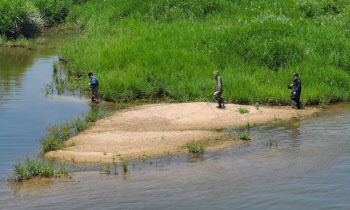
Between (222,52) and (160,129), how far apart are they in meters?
9.13

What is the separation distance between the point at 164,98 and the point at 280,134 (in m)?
6.95

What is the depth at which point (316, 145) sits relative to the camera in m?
17.0

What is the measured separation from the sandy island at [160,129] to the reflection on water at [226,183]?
2.90 feet

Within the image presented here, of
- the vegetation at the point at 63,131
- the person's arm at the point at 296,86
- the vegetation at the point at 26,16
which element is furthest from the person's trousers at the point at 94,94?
the vegetation at the point at 26,16

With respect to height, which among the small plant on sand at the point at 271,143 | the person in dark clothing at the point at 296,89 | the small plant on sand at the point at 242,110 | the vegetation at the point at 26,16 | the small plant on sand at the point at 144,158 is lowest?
the small plant on sand at the point at 144,158

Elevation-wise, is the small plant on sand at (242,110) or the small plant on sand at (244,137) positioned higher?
the small plant on sand at (242,110)

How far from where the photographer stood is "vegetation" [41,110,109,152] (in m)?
16.7

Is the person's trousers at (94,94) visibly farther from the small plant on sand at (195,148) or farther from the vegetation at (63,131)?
the small plant on sand at (195,148)

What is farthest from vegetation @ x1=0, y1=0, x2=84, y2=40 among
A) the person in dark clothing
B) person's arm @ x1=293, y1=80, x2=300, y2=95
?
person's arm @ x1=293, y1=80, x2=300, y2=95

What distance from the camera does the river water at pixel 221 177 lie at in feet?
42.0

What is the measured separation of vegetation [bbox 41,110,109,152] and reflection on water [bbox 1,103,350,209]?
2190 mm

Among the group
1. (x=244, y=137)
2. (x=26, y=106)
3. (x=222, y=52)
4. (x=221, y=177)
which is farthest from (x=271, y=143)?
(x=26, y=106)

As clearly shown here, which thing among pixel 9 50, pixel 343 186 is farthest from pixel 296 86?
pixel 9 50

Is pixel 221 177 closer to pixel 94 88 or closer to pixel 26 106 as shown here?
pixel 94 88
